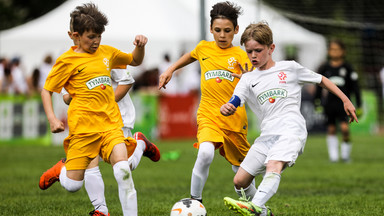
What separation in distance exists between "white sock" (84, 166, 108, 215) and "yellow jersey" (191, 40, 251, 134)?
120cm

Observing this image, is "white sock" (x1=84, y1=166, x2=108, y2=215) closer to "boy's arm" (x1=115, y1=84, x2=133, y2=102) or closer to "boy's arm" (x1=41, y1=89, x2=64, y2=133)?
"boy's arm" (x1=41, y1=89, x2=64, y2=133)

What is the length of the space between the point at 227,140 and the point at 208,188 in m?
2.63

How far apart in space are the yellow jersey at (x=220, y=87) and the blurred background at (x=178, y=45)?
1142cm

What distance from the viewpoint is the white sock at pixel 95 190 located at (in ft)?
20.6

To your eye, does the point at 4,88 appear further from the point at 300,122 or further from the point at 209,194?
the point at 300,122

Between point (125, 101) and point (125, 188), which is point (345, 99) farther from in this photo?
point (125, 101)

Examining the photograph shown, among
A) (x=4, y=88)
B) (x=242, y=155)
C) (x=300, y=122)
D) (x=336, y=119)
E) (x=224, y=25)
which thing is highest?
(x=224, y=25)

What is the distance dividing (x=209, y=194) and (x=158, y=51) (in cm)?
1474

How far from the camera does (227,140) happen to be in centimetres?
681

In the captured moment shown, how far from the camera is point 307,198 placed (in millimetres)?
8180

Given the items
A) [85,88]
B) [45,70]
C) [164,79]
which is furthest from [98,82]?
[45,70]

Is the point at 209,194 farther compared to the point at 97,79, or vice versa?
the point at 209,194

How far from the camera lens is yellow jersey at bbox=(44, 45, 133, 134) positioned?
19.7 ft

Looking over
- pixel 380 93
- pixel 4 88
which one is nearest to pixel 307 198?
pixel 4 88
